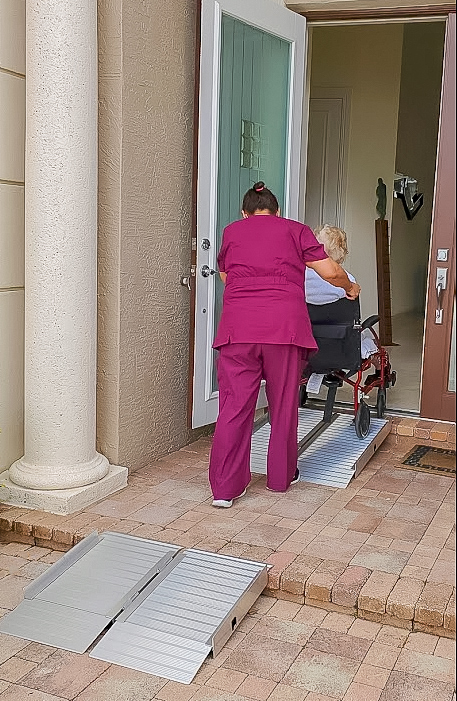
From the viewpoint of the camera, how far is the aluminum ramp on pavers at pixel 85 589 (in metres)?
2.88

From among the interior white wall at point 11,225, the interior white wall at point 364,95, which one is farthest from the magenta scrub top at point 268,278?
the interior white wall at point 364,95

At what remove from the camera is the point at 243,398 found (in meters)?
3.81

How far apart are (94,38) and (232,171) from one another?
1283mm

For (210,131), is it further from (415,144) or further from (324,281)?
(415,144)

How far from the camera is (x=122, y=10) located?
3.88 m

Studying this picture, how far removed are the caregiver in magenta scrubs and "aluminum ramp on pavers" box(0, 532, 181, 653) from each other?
0.60 meters

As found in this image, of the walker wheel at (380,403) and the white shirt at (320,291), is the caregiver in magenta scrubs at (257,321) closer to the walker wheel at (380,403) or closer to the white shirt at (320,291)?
the white shirt at (320,291)

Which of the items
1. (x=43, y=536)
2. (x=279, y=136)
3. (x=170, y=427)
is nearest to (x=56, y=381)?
(x=43, y=536)

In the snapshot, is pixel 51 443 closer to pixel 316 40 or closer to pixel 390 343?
pixel 390 343

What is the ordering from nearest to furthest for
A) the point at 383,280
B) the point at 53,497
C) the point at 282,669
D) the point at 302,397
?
the point at 282,669
the point at 53,497
the point at 302,397
the point at 383,280

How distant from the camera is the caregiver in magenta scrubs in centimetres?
376

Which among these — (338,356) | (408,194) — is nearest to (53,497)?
(338,356)

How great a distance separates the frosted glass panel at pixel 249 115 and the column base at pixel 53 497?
119 cm

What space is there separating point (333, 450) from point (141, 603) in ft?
6.21
